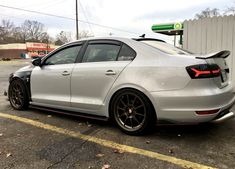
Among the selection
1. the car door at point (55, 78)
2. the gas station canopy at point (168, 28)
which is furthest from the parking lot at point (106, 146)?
the gas station canopy at point (168, 28)

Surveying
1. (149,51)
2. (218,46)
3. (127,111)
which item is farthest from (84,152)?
(218,46)

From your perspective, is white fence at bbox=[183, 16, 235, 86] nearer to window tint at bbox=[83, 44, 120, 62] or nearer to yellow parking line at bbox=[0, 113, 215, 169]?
window tint at bbox=[83, 44, 120, 62]

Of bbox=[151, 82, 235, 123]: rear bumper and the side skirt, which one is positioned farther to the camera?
the side skirt

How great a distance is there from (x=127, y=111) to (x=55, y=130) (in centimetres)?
126

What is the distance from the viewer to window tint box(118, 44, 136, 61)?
13.2ft

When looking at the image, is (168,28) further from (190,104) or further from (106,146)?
(106,146)

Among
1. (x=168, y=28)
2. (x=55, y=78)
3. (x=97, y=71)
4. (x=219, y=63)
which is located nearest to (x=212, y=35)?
(x=219, y=63)

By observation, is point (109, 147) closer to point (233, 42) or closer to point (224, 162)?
point (224, 162)

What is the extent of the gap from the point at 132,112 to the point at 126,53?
0.93 meters

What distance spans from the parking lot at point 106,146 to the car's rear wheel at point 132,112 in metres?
Result: 0.15

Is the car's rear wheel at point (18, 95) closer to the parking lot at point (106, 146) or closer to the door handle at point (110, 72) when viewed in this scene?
the parking lot at point (106, 146)

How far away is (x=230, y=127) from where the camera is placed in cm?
438

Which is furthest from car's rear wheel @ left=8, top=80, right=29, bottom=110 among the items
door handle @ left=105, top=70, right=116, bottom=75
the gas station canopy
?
the gas station canopy

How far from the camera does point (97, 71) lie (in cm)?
423
